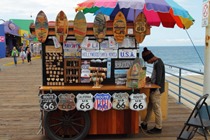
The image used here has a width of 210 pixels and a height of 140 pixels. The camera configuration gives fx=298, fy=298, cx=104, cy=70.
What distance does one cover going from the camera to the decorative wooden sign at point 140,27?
511 centimetres

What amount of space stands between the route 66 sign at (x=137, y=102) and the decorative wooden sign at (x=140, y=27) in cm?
98

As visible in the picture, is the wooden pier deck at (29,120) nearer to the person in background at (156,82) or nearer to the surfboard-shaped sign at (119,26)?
the person in background at (156,82)

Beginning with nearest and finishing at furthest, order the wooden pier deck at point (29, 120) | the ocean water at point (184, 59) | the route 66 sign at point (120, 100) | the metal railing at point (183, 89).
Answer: the route 66 sign at point (120, 100) → the wooden pier deck at point (29, 120) → the metal railing at point (183, 89) → the ocean water at point (184, 59)

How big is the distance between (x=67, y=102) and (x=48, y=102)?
31cm

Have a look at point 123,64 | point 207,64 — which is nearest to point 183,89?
point 207,64

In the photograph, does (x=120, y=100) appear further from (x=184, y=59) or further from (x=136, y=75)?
(x=184, y=59)

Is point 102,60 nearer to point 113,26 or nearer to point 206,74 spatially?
point 113,26

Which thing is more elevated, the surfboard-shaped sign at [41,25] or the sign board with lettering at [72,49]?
the surfboard-shaped sign at [41,25]

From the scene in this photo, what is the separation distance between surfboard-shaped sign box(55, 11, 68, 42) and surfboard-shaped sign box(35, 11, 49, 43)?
181 mm

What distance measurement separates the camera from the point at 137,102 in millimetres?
5059

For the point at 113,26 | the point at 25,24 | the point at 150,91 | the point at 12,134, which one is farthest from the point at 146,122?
the point at 25,24

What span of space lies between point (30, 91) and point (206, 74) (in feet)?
23.2

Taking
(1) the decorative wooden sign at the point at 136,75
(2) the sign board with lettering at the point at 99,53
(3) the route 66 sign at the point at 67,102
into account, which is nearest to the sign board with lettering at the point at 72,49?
Result: (2) the sign board with lettering at the point at 99,53

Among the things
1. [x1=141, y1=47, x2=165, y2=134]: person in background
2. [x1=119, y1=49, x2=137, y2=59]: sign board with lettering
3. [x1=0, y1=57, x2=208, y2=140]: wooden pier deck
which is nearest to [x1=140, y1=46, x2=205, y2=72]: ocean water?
[x1=0, y1=57, x2=208, y2=140]: wooden pier deck
